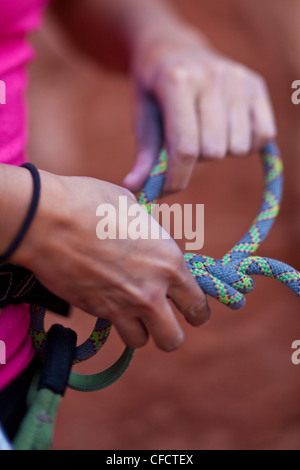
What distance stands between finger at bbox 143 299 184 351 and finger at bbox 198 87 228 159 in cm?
26

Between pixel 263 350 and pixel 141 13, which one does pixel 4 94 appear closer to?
pixel 141 13

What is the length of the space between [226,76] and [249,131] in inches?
3.5

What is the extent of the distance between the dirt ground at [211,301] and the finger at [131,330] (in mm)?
774

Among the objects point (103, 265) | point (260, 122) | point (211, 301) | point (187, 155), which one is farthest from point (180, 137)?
point (211, 301)

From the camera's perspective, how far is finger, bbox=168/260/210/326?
576mm

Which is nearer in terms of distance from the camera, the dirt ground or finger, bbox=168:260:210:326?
finger, bbox=168:260:210:326

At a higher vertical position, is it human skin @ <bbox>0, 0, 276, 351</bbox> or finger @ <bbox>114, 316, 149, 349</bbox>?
human skin @ <bbox>0, 0, 276, 351</bbox>

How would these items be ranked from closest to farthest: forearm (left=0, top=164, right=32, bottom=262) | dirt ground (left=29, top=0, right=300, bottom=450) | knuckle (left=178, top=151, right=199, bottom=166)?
1. forearm (left=0, top=164, right=32, bottom=262)
2. knuckle (left=178, top=151, right=199, bottom=166)
3. dirt ground (left=29, top=0, right=300, bottom=450)

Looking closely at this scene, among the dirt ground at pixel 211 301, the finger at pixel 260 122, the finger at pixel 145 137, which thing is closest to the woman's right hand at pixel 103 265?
the finger at pixel 145 137

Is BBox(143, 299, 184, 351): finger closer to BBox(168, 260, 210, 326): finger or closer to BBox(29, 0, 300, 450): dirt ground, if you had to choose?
BBox(168, 260, 210, 326): finger

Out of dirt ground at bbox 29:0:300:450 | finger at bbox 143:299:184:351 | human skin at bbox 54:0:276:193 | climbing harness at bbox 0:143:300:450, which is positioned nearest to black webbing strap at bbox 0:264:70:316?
climbing harness at bbox 0:143:300:450

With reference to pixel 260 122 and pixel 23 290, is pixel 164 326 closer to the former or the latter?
pixel 23 290

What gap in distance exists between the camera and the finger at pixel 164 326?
1.85 feet

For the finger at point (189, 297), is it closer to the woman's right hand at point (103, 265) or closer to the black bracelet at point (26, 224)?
the woman's right hand at point (103, 265)
